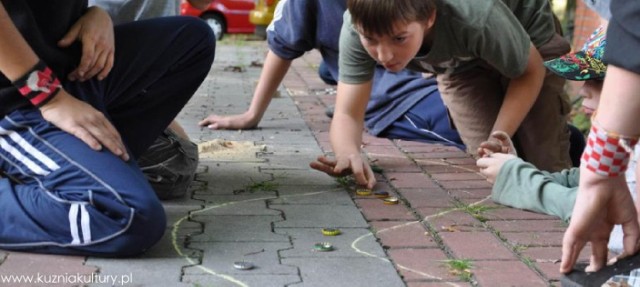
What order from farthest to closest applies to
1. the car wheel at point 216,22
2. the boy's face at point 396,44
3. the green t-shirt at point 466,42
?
1. the car wheel at point 216,22
2. the green t-shirt at point 466,42
3. the boy's face at point 396,44

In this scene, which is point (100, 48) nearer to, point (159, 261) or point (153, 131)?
point (153, 131)

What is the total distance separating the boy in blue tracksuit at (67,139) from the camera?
2.52 meters

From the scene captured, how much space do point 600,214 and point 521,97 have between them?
1934mm

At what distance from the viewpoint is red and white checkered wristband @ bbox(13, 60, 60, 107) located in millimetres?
2590

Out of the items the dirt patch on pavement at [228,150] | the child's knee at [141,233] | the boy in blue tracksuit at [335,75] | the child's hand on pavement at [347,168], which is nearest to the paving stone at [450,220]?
the child's hand on pavement at [347,168]

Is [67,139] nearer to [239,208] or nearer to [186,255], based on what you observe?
[186,255]

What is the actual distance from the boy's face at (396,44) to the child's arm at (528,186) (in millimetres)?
A: 496

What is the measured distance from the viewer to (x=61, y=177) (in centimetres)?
260

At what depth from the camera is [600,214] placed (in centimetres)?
189

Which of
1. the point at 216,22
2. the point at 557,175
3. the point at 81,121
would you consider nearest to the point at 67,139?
the point at 81,121

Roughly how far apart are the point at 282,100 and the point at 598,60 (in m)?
3.42

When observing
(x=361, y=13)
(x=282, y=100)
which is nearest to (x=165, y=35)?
(x=361, y=13)

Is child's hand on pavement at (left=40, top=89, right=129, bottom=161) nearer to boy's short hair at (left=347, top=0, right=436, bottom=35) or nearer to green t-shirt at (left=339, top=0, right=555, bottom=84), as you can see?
boy's short hair at (left=347, top=0, right=436, bottom=35)

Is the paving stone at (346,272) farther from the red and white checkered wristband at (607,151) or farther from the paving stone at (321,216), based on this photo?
the red and white checkered wristband at (607,151)
